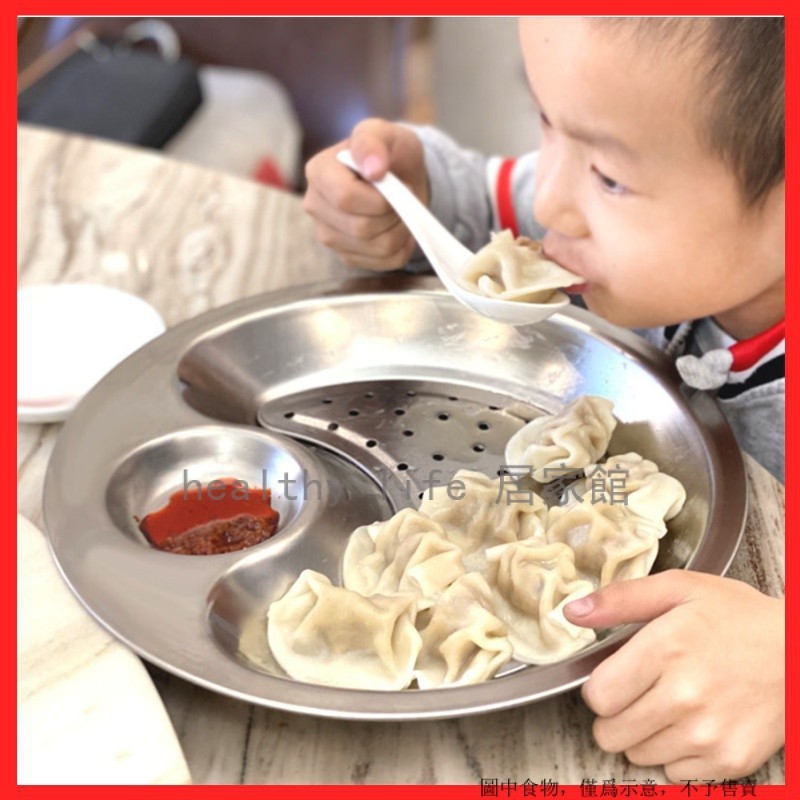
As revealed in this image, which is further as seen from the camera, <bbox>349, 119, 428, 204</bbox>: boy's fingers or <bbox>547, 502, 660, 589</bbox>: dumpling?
<bbox>349, 119, 428, 204</bbox>: boy's fingers

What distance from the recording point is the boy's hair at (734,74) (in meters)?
0.92

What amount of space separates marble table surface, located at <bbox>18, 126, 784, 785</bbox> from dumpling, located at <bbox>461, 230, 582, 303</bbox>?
0.30 m

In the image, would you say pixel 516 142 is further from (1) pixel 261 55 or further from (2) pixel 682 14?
(2) pixel 682 14

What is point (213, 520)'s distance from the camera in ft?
3.51

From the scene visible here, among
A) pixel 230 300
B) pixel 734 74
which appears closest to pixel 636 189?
pixel 734 74

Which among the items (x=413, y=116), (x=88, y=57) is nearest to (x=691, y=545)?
(x=88, y=57)

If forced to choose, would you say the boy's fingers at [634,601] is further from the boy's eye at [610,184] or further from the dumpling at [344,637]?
the boy's eye at [610,184]

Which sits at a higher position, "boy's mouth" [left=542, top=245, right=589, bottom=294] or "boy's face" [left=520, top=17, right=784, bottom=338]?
"boy's face" [left=520, top=17, right=784, bottom=338]

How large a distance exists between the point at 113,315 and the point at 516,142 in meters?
1.96

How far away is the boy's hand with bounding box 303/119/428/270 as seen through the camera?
1361mm

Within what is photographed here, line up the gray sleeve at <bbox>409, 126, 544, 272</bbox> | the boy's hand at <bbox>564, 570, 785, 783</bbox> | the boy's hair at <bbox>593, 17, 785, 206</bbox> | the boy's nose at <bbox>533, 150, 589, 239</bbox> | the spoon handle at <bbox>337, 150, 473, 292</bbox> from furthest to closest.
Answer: the gray sleeve at <bbox>409, 126, 544, 272</bbox>, the spoon handle at <bbox>337, 150, 473, 292</bbox>, the boy's nose at <bbox>533, 150, 589, 239</bbox>, the boy's hair at <bbox>593, 17, 785, 206</bbox>, the boy's hand at <bbox>564, 570, 785, 783</bbox>

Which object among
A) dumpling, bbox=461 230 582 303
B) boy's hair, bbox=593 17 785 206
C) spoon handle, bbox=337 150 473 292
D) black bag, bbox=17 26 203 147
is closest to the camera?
boy's hair, bbox=593 17 785 206

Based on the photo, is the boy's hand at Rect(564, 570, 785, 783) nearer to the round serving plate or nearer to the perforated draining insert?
the round serving plate

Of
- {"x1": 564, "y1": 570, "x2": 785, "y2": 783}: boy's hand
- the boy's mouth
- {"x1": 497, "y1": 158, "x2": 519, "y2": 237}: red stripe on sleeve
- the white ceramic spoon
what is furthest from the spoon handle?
{"x1": 564, "y1": 570, "x2": 785, "y2": 783}: boy's hand
